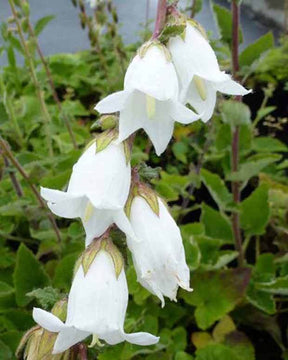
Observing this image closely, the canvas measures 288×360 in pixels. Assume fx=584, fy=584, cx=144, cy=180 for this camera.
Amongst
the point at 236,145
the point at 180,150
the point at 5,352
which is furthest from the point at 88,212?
the point at 180,150

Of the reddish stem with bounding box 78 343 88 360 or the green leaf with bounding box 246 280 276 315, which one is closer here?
the reddish stem with bounding box 78 343 88 360

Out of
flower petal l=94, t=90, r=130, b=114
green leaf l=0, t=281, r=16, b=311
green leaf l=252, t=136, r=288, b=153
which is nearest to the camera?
flower petal l=94, t=90, r=130, b=114

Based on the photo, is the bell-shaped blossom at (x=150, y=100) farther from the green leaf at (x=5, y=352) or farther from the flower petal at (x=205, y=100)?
the green leaf at (x=5, y=352)

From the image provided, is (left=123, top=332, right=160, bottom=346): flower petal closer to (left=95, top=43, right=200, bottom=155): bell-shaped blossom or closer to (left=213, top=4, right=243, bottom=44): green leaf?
(left=95, top=43, right=200, bottom=155): bell-shaped blossom

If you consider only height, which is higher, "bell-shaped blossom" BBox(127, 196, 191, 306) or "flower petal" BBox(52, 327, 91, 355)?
"bell-shaped blossom" BBox(127, 196, 191, 306)

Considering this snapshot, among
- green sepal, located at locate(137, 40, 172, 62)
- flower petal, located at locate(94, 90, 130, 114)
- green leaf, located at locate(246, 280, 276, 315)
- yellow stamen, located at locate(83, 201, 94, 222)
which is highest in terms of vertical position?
green sepal, located at locate(137, 40, 172, 62)

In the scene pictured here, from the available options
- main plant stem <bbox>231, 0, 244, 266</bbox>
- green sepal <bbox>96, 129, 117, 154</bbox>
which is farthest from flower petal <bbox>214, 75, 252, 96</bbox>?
main plant stem <bbox>231, 0, 244, 266</bbox>

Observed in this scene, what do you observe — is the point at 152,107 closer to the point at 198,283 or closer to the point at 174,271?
the point at 174,271

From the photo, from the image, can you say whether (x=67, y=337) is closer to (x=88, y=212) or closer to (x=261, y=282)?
(x=88, y=212)
